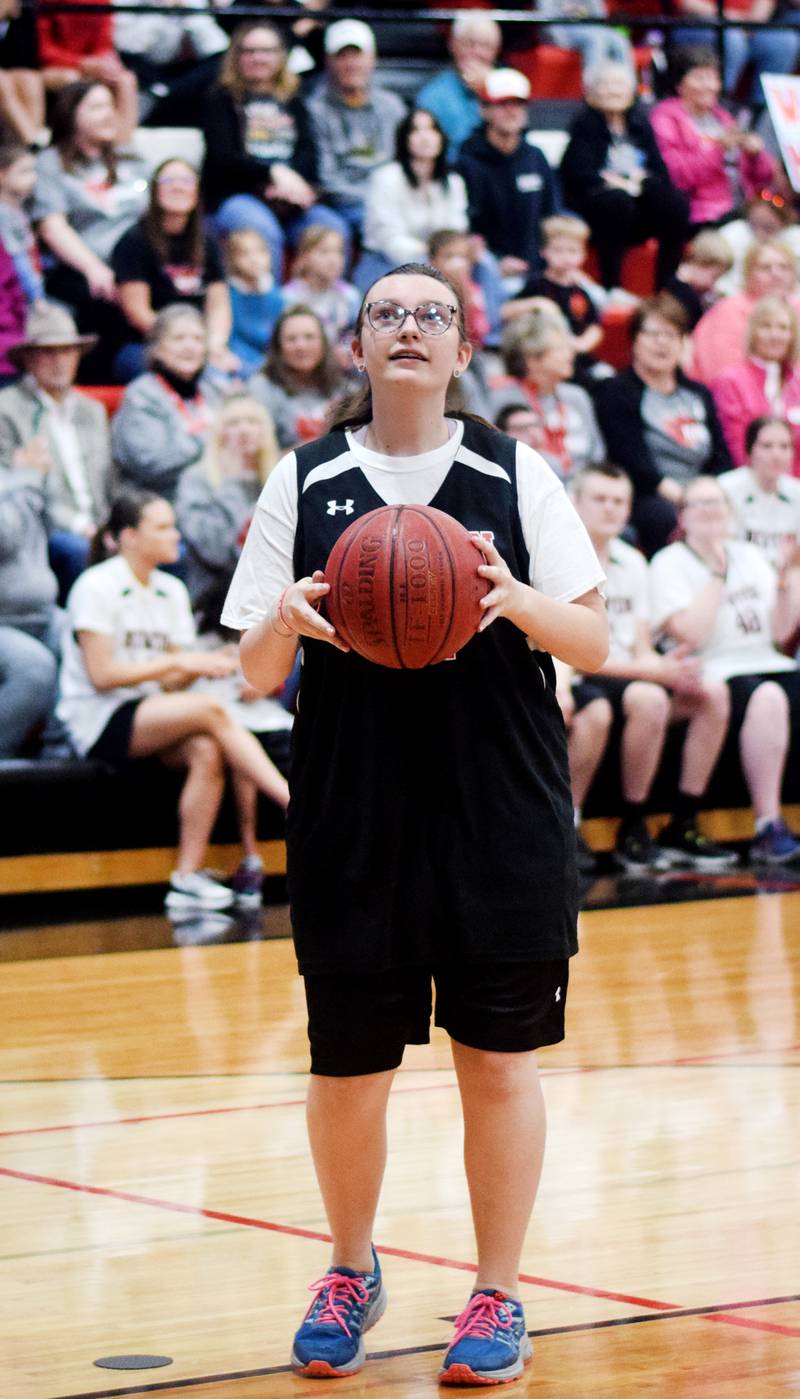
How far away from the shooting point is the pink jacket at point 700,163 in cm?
1121

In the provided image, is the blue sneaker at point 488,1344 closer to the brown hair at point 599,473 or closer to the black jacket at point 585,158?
the brown hair at point 599,473

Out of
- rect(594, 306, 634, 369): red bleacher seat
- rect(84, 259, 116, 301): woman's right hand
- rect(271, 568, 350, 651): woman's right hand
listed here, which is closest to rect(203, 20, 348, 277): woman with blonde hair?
rect(84, 259, 116, 301): woman's right hand

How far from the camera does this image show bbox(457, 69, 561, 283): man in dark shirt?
10.4 m

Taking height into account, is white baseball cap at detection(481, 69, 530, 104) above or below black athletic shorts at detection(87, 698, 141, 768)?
above

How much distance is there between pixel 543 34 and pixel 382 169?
2.16 meters

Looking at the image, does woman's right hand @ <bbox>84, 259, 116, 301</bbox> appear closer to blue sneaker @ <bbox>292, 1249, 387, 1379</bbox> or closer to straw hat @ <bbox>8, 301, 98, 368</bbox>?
straw hat @ <bbox>8, 301, 98, 368</bbox>

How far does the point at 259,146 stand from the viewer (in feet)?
32.5

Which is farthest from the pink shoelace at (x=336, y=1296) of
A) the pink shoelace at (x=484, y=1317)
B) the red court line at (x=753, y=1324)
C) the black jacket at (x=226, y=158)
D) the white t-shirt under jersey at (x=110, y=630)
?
the black jacket at (x=226, y=158)

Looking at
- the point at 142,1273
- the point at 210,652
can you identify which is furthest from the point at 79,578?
the point at 142,1273

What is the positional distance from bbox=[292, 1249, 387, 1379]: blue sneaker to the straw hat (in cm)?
601

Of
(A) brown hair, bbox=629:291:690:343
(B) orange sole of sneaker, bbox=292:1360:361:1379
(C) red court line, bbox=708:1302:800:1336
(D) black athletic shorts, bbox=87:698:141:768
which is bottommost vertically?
(D) black athletic shorts, bbox=87:698:141:768

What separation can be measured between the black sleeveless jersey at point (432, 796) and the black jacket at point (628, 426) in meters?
6.80

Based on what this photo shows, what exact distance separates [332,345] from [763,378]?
240cm

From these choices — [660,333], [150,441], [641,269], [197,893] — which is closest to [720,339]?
[641,269]
